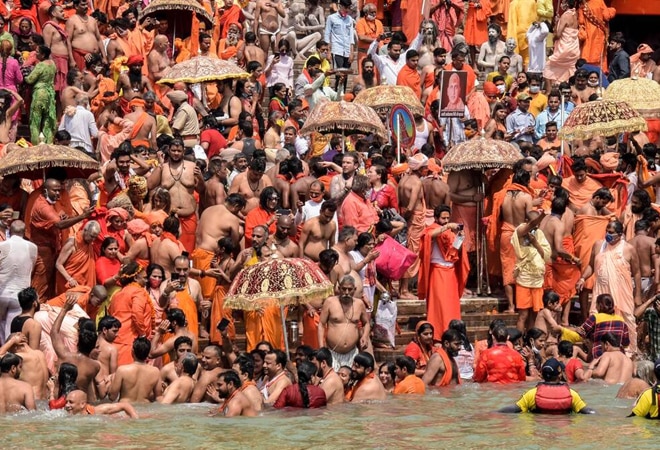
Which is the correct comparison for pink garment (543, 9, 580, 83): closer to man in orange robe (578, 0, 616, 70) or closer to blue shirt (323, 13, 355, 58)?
man in orange robe (578, 0, 616, 70)

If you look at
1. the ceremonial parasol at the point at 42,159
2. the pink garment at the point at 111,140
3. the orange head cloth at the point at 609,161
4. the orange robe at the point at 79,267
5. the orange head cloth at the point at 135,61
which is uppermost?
the orange head cloth at the point at 135,61

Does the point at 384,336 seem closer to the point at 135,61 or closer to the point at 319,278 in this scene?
the point at 319,278

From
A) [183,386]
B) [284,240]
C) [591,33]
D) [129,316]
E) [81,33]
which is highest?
[591,33]

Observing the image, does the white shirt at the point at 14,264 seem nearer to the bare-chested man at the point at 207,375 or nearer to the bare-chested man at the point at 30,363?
the bare-chested man at the point at 30,363

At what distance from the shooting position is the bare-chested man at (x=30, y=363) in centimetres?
1574

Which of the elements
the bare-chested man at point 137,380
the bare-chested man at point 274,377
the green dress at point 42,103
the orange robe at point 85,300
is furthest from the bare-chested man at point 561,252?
the green dress at point 42,103

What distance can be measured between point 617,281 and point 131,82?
610 cm

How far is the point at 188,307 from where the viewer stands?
1730cm

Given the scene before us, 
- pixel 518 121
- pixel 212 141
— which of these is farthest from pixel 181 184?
pixel 518 121

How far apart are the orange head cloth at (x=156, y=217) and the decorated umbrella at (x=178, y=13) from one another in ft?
16.5

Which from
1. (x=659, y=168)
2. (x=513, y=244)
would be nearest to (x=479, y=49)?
(x=659, y=168)

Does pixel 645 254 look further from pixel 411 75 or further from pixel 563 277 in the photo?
pixel 411 75

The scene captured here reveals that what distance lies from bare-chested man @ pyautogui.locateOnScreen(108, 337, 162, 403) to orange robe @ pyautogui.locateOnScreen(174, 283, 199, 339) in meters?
1.04

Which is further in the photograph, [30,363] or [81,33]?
[81,33]
